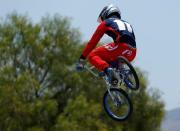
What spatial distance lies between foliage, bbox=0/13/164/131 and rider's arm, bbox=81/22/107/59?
1776 inches

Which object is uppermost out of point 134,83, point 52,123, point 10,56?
point 10,56

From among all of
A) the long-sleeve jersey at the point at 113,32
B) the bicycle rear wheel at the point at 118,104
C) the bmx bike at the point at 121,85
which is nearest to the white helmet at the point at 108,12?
the long-sleeve jersey at the point at 113,32

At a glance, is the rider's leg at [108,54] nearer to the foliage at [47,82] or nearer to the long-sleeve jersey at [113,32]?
the long-sleeve jersey at [113,32]

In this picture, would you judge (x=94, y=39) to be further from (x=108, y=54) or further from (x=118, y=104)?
(x=118, y=104)

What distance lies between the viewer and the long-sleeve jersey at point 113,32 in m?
12.5

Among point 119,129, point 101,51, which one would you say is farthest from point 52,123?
point 101,51

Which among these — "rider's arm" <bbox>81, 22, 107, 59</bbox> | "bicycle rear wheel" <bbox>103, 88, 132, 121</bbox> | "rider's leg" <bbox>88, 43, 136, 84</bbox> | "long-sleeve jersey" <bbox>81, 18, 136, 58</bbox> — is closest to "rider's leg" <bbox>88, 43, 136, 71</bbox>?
"rider's leg" <bbox>88, 43, 136, 84</bbox>

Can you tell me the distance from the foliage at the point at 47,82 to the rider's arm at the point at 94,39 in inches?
1776

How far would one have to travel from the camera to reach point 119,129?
2525 inches

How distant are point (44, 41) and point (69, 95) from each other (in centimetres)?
619

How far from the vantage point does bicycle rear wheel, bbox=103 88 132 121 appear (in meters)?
13.0

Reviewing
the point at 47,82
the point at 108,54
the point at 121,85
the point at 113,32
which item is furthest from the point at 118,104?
the point at 47,82

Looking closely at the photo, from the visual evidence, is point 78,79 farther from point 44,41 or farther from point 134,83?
point 134,83

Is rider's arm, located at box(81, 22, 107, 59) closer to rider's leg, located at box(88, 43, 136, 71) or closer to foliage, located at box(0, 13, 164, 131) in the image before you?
rider's leg, located at box(88, 43, 136, 71)
